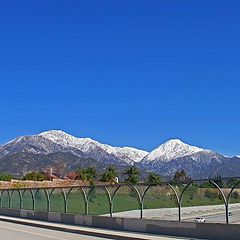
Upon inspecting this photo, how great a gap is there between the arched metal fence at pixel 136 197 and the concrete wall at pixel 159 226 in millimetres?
382

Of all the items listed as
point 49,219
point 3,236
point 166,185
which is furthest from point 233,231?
point 49,219

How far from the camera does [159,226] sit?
22.5 m

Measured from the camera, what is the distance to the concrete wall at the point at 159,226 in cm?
1894

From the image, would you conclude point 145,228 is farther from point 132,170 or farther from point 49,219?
point 132,170

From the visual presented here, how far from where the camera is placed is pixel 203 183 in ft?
68.2

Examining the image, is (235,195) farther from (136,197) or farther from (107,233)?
(107,233)

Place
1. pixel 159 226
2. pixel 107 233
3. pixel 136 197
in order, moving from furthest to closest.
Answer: pixel 136 197, pixel 107 233, pixel 159 226

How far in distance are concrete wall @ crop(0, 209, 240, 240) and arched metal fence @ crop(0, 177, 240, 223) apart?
0.38 meters

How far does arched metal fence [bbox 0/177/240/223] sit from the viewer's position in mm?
19844

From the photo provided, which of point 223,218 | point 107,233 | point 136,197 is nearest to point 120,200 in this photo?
point 136,197

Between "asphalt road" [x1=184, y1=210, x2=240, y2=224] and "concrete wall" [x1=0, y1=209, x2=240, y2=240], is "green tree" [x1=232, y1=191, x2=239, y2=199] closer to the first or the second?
"asphalt road" [x1=184, y1=210, x2=240, y2=224]

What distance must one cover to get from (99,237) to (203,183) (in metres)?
5.30

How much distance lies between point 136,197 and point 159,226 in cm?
238

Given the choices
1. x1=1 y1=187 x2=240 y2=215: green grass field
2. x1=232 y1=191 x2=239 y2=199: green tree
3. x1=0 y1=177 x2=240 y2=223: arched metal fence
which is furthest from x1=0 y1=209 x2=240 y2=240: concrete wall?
x1=232 y1=191 x2=239 y2=199: green tree
